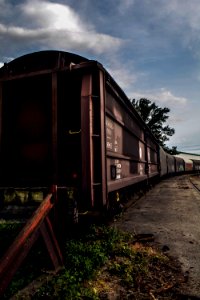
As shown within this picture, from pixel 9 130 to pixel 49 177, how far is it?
113 centimetres

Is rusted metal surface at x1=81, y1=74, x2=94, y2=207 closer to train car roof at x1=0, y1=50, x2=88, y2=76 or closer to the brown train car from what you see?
the brown train car

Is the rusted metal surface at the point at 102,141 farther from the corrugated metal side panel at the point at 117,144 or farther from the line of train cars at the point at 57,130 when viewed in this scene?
the corrugated metal side panel at the point at 117,144

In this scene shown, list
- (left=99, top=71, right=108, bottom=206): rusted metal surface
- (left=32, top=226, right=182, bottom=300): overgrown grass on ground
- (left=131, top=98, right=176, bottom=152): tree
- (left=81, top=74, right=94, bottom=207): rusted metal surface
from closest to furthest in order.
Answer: (left=32, top=226, right=182, bottom=300): overgrown grass on ground < (left=81, top=74, right=94, bottom=207): rusted metal surface < (left=99, top=71, right=108, bottom=206): rusted metal surface < (left=131, top=98, right=176, bottom=152): tree

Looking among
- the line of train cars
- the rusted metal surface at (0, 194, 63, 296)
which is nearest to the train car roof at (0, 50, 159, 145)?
the line of train cars

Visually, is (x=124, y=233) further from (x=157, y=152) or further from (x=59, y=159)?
(x=157, y=152)

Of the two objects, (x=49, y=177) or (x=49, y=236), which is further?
(x=49, y=177)

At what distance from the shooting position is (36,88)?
4.64 metres

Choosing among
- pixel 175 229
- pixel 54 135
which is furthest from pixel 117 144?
pixel 175 229

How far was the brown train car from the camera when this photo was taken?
3995 mm

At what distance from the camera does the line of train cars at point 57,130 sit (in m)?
3.97

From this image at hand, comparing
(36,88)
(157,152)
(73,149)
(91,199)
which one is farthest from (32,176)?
(157,152)

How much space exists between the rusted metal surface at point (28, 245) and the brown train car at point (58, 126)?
874mm

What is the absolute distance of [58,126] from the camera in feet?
14.1

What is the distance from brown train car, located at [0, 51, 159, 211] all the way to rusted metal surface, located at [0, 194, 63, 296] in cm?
87
